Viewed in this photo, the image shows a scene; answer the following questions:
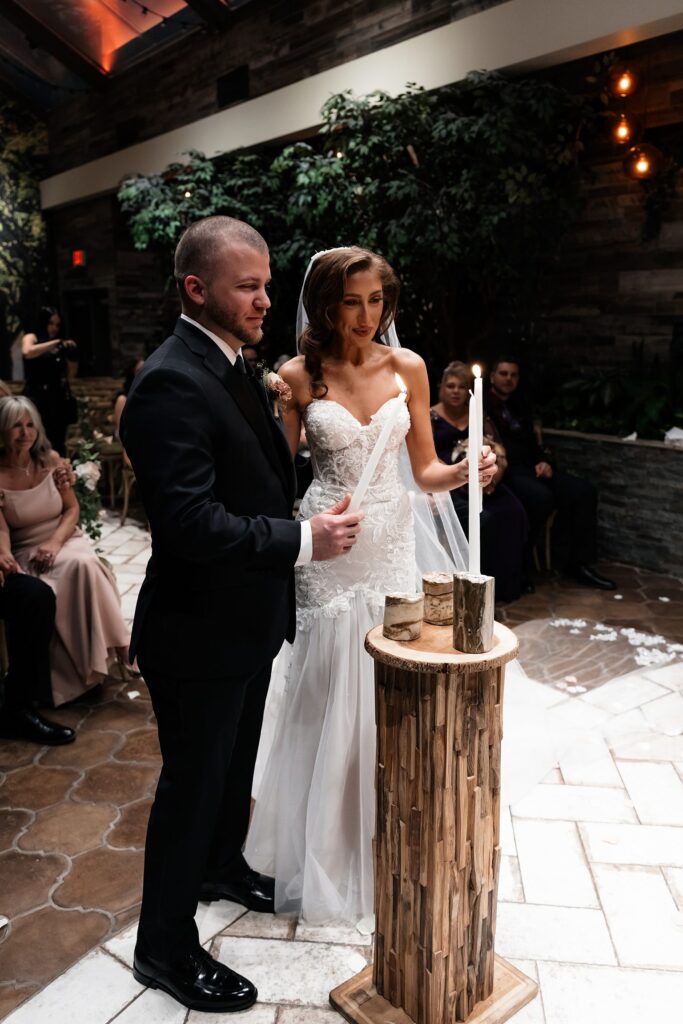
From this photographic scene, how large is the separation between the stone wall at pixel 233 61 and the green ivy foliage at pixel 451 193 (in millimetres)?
718

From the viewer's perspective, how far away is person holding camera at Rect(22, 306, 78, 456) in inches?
303

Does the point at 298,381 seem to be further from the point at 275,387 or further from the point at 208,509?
the point at 208,509

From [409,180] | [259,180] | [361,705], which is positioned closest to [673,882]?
[361,705]

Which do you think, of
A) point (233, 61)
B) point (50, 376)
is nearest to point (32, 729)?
point (50, 376)

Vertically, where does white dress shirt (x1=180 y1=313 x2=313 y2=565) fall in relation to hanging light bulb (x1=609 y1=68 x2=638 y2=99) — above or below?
below

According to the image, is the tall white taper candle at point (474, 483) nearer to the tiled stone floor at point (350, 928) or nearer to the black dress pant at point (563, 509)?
the tiled stone floor at point (350, 928)

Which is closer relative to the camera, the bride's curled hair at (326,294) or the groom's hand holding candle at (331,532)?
the groom's hand holding candle at (331,532)

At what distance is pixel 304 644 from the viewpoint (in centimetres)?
246

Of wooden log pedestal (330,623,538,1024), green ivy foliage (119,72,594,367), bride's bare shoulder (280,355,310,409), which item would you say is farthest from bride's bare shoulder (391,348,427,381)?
green ivy foliage (119,72,594,367)

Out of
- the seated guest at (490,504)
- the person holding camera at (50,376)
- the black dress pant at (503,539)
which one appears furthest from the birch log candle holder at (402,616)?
the person holding camera at (50,376)

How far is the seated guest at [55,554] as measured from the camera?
3729 millimetres

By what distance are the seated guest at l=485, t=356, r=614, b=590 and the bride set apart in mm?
2976

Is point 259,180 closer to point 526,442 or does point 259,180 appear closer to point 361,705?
→ point 526,442

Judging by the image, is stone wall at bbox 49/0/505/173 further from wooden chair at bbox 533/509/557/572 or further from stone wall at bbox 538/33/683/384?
wooden chair at bbox 533/509/557/572
